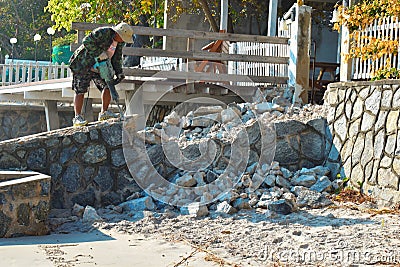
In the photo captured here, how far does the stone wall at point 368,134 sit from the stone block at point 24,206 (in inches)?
162

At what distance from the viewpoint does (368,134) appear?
9.34 metres

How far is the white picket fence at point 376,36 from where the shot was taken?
10664mm

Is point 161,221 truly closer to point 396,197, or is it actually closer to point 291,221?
point 291,221

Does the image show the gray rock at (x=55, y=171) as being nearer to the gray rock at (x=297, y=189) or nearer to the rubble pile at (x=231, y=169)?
the rubble pile at (x=231, y=169)

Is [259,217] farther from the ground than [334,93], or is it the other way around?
[334,93]

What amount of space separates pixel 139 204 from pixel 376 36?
193 inches

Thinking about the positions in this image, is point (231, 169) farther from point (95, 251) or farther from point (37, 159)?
point (95, 251)

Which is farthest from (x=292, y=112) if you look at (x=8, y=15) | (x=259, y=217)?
(x=8, y=15)

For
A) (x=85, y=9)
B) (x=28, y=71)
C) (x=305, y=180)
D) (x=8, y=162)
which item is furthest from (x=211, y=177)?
(x=85, y=9)

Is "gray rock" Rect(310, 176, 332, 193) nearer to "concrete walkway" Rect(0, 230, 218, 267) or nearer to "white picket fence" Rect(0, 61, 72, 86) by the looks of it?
"concrete walkway" Rect(0, 230, 218, 267)

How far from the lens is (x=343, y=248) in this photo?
6.59 metres

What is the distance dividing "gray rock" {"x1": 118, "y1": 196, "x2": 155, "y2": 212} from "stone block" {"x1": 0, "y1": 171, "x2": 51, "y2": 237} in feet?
4.49

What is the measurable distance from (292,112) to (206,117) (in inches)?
54.9

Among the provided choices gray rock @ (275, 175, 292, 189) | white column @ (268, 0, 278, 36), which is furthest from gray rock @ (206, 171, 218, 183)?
white column @ (268, 0, 278, 36)
